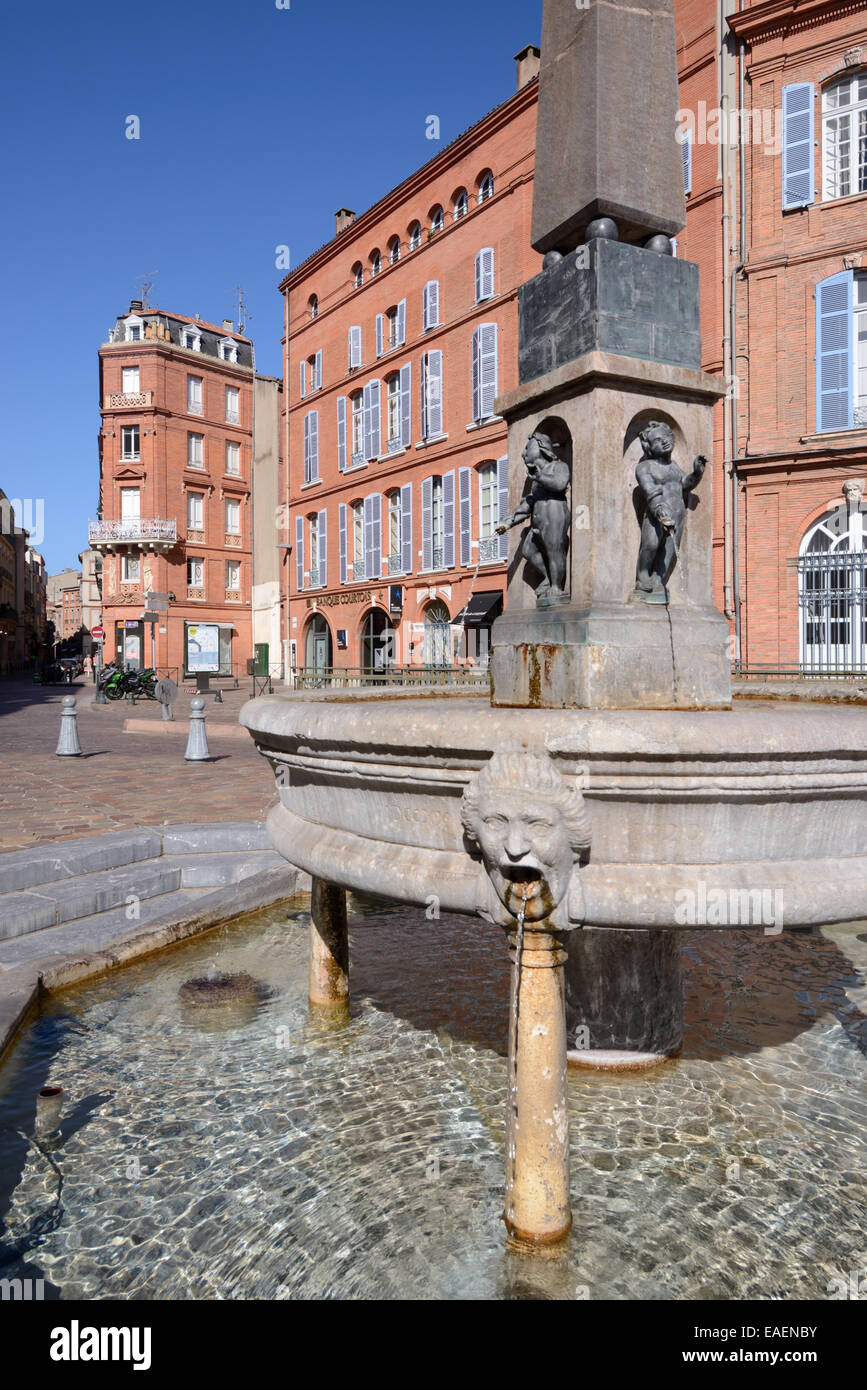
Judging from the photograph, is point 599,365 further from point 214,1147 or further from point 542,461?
point 214,1147

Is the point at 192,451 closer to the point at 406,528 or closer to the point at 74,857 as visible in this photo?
the point at 406,528

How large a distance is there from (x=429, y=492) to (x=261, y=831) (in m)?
20.0

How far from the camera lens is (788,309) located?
16.2m

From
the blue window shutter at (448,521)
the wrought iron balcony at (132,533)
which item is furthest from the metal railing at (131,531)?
the blue window shutter at (448,521)

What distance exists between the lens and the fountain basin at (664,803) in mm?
1770

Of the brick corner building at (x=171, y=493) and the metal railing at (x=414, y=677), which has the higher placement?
the brick corner building at (x=171, y=493)

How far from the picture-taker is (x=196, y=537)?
136 feet

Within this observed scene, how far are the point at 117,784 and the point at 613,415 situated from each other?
305 inches

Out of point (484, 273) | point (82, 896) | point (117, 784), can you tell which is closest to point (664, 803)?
point (82, 896)

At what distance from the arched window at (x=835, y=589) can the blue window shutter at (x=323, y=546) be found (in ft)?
58.1

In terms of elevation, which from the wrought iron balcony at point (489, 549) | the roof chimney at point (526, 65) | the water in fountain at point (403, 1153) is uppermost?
the roof chimney at point (526, 65)

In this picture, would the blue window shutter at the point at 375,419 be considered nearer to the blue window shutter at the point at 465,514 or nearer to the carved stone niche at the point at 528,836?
the blue window shutter at the point at 465,514

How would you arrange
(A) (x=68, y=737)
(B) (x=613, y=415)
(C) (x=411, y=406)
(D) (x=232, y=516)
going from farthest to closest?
1. (D) (x=232, y=516)
2. (C) (x=411, y=406)
3. (A) (x=68, y=737)
4. (B) (x=613, y=415)

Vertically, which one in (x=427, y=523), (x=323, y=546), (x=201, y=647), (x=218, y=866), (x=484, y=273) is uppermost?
(x=484, y=273)
